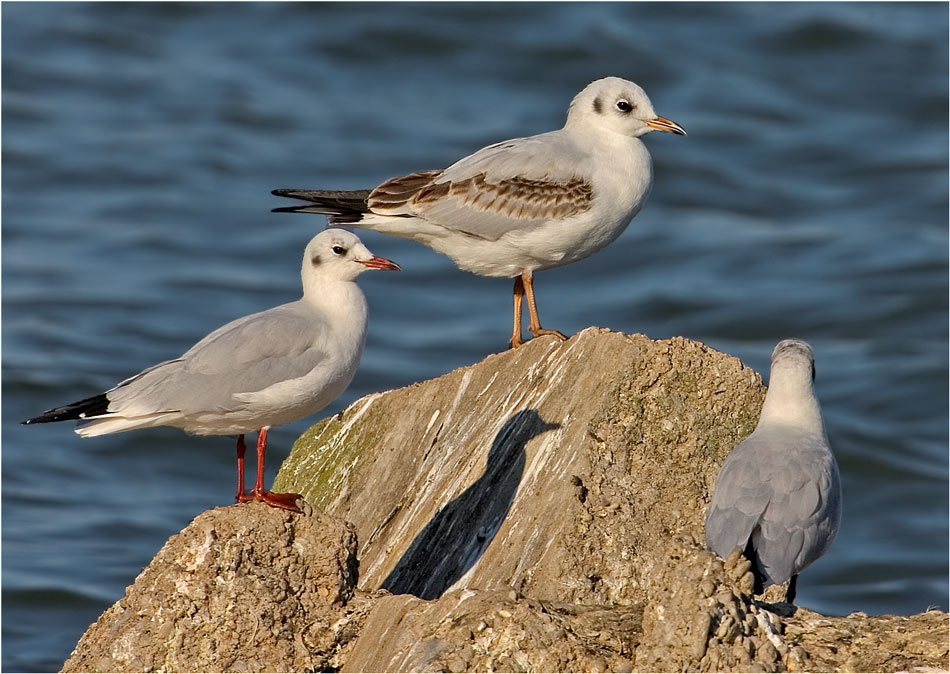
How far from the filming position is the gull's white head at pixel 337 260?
891 centimetres

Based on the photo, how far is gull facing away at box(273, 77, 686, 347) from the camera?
10305mm

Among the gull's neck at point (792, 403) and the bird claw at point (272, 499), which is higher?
the gull's neck at point (792, 403)

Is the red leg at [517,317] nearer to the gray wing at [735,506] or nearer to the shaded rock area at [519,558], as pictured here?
the shaded rock area at [519,558]

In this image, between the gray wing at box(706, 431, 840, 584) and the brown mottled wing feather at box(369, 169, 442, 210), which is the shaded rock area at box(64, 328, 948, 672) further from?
the brown mottled wing feather at box(369, 169, 442, 210)

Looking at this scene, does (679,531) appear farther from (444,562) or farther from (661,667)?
(661,667)

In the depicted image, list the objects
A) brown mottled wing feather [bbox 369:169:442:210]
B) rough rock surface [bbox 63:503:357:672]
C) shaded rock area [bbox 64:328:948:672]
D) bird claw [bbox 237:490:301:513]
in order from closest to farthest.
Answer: shaded rock area [bbox 64:328:948:672], rough rock surface [bbox 63:503:357:672], bird claw [bbox 237:490:301:513], brown mottled wing feather [bbox 369:169:442:210]

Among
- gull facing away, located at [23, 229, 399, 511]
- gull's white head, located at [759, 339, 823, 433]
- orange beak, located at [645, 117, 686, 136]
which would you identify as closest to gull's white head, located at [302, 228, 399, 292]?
gull facing away, located at [23, 229, 399, 511]

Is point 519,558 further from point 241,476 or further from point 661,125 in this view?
point 661,125

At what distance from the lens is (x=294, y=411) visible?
332 inches

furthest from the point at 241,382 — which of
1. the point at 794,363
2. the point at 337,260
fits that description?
the point at 794,363

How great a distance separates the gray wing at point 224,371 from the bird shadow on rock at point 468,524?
1173mm

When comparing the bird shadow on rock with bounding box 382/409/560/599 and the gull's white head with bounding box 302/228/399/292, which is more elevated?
the gull's white head with bounding box 302/228/399/292

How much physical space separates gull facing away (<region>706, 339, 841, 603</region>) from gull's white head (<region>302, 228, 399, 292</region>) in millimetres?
2281

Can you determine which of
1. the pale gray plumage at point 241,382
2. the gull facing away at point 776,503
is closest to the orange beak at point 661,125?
the gull facing away at point 776,503
